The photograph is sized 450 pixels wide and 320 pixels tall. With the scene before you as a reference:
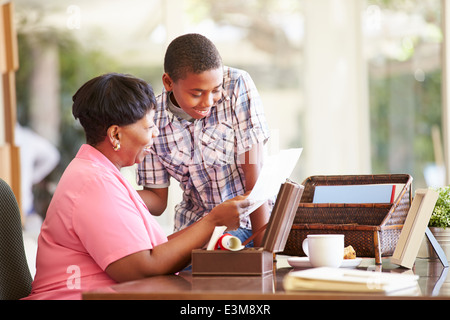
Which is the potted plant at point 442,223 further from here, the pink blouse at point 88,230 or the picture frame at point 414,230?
the pink blouse at point 88,230

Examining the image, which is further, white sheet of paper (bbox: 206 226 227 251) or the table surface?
white sheet of paper (bbox: 206 226 227 251)

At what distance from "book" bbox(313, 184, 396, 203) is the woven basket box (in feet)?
0.10

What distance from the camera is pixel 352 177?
1.99 metres

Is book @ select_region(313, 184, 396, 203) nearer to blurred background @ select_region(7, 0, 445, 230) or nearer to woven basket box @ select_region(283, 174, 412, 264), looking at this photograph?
woven basket box @ select_region(283, 174, 412, 264)

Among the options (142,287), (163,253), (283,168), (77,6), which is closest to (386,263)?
(283,168)

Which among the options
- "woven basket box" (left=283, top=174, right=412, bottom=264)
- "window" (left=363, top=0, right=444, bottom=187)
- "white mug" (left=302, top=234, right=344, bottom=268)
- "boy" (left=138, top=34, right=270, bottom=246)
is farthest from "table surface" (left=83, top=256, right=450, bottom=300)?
"window" (left=363, top=0, right=444, bottom=187)

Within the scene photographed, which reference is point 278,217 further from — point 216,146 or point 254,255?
point 216,146

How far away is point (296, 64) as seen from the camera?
529cm

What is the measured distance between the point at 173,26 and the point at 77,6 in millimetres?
783

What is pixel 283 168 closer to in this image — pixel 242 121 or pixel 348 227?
pixel 348 227

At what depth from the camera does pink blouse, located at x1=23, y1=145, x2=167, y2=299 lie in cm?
144

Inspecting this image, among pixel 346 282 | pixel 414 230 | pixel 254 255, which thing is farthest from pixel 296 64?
pixel 346 282

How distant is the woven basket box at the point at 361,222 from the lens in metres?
1.71

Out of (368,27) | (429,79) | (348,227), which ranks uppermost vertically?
(368,27)
